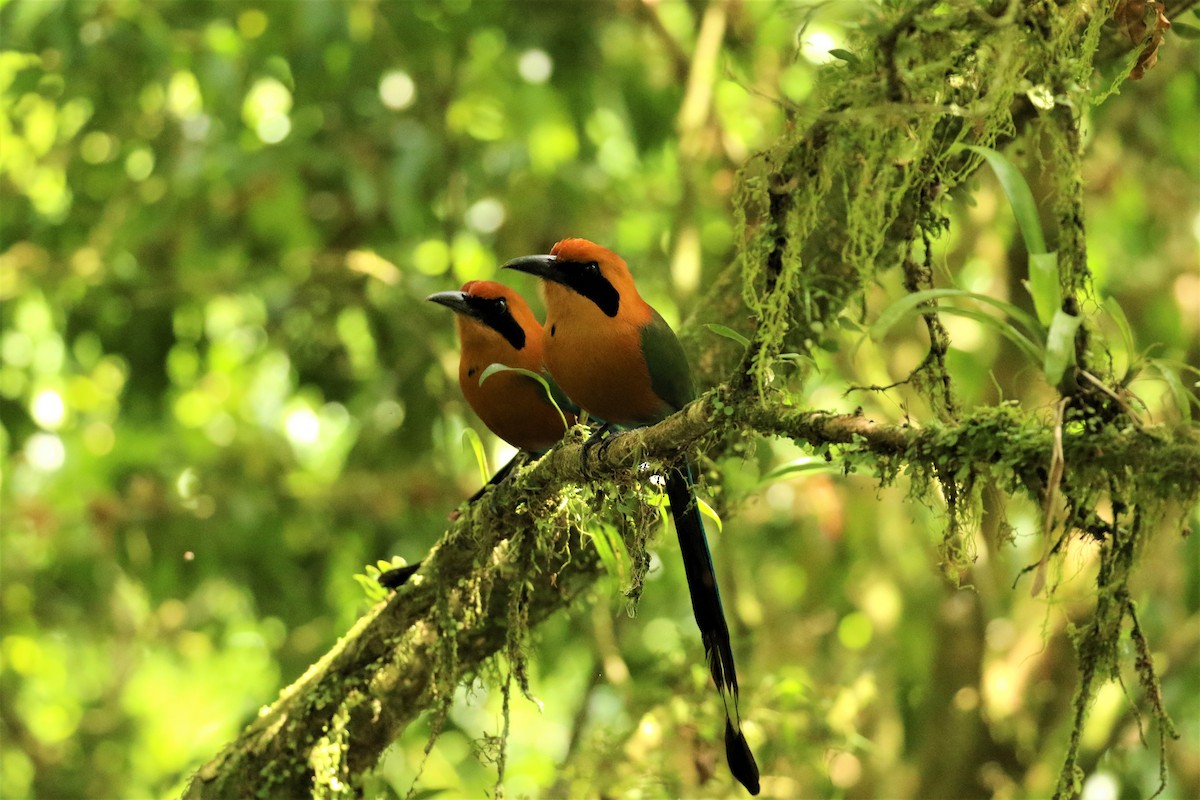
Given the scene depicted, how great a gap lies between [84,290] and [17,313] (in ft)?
2.63

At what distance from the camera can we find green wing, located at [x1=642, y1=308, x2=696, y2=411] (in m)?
3.17

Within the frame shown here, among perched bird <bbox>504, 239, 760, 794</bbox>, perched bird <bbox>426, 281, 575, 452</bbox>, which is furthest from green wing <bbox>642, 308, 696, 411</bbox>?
perched bird <bbox>426, 281, 575, 452</bbox>

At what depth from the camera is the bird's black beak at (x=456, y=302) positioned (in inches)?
165

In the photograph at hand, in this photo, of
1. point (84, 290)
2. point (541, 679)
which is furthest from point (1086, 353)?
point (84, 290)

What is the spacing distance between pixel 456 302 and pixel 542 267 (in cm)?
84

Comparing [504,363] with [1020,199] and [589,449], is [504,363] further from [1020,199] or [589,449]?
[1020,199]

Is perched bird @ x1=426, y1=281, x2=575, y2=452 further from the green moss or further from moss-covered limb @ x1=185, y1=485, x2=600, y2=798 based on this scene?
the green moss

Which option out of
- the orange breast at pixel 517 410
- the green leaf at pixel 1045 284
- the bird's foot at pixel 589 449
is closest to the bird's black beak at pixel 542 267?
the orange breast at pixel 517 410

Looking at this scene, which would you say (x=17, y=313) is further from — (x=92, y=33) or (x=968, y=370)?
(x=968, y=370)

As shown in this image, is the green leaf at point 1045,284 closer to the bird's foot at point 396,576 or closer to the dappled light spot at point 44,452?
the bird's foot at point 396,576

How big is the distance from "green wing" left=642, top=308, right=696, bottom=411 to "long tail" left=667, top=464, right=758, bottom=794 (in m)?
0.25

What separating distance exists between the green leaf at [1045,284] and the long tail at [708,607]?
1.27 m

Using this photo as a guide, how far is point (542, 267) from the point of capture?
3430 mm

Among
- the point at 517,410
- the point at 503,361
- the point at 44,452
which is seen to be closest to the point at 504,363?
the point at 503,361
